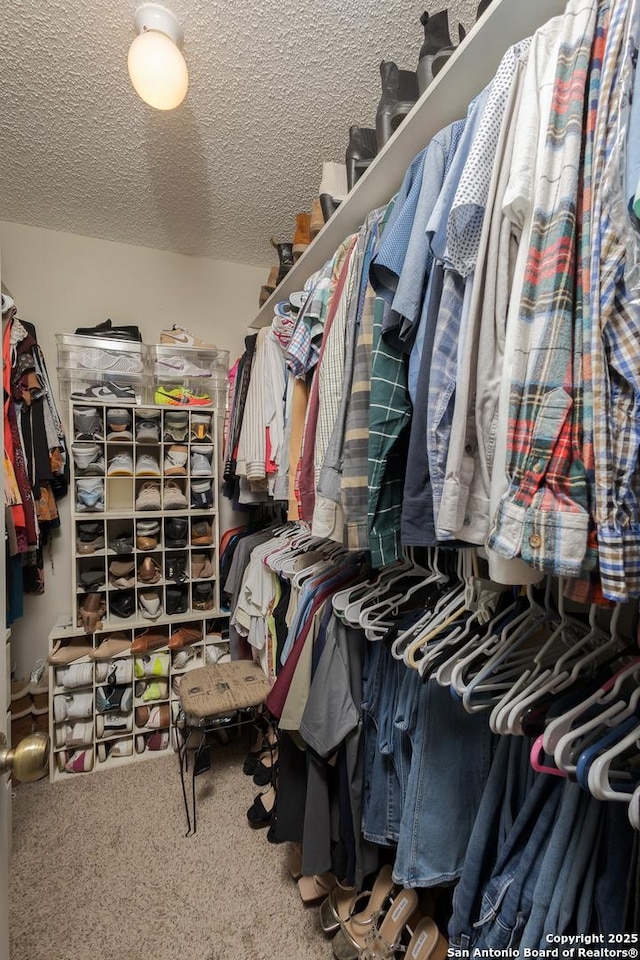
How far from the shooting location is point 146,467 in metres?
2.14

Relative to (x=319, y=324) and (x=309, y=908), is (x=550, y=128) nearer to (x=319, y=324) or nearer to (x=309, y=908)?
(x=319, y=324)

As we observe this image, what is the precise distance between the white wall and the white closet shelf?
55.8 inches

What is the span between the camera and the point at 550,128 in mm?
486

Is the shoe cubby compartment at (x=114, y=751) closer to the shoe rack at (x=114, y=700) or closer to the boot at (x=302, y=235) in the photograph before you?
the shoe rack at (x=114, y=700)

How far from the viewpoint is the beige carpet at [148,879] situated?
48.6 inches

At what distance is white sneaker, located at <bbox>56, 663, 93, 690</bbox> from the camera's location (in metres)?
1.91

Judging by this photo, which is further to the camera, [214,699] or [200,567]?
[200,567]

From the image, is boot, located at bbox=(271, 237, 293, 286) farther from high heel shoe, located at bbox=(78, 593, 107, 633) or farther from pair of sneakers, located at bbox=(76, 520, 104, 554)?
high heel shoe, located at bbox=(78, 593, 107, 633)

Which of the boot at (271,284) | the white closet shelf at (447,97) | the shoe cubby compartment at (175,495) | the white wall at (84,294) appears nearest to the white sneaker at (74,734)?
the white wall at (84,294)

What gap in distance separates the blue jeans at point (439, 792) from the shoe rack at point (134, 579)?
1.42 metres

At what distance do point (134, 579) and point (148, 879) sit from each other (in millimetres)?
1148

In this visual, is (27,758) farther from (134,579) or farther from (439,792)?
(134,579)

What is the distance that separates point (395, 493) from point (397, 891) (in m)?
1.16

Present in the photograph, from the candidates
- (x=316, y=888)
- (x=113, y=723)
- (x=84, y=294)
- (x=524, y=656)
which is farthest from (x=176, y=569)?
(x=524, y=656)
